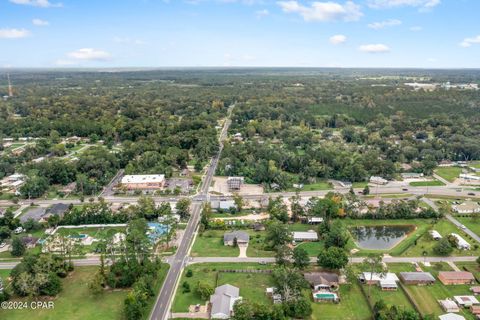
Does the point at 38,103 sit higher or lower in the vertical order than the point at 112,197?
higher

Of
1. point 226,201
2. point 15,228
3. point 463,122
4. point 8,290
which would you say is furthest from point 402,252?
point 463,122

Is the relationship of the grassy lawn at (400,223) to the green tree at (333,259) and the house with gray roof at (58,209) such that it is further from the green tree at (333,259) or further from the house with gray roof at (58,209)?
the house with gray roof at (58,209)

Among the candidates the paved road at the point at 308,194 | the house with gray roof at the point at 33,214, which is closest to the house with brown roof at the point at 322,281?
the paved road at the point at 308,194

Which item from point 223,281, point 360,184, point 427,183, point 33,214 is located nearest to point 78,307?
point 223,281

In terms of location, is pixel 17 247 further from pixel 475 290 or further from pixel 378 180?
pixel 378 180

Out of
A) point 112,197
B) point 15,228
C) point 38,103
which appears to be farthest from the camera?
point 38,103

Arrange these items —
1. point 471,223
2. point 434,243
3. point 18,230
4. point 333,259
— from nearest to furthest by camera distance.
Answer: point 333,259, point 434,243, point 18,230, point 471,223

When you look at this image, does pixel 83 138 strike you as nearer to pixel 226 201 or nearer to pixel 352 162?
pixel 226 201
